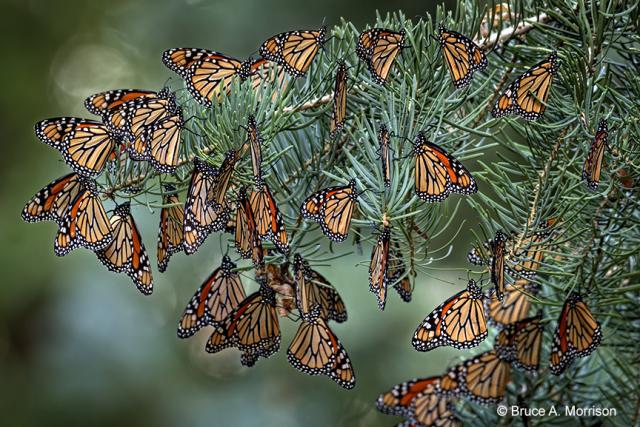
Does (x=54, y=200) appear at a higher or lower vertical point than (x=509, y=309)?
lower

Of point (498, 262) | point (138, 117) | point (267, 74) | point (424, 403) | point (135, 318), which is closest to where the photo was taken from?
point (498, 262)

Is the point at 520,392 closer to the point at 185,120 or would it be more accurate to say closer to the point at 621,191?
the point at 621,191

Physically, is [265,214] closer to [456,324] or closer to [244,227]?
[244,227]

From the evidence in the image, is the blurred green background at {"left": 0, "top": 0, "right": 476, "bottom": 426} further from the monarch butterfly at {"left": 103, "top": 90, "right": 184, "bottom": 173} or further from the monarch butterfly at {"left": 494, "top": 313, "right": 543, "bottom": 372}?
the monarch butterfly at {"left": 103, "top": 90, "right": 184, "bottom": 173}

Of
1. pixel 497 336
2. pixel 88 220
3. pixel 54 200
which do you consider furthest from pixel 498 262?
pixel 54 200

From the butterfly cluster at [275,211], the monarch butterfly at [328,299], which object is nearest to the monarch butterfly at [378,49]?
the butterfly cluster at [275,211]

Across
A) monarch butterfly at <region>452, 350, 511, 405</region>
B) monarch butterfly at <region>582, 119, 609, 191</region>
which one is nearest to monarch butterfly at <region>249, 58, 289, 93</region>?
monarch butterfly at <region>582, 119, 609, 191</region>
